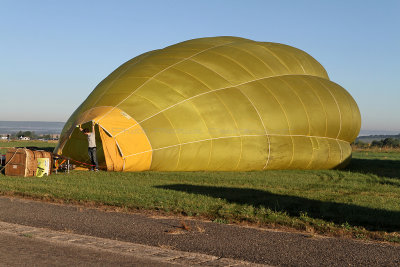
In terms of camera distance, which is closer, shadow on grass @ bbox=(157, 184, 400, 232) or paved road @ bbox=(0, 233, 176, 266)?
paved road @ bbox=(0, 233, 176, 266)

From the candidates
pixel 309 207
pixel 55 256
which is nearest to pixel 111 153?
pixel 309 207

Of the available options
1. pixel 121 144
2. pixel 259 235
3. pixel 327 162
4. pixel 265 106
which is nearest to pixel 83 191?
pixel 121 144

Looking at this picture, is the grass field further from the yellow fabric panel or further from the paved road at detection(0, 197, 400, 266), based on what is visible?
the paved road at detection(0, 197, 400, 266)

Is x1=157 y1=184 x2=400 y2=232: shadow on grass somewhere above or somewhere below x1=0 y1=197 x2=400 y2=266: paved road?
above

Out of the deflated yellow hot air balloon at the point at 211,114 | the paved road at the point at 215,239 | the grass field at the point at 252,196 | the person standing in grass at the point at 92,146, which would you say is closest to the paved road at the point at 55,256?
the paved road at the point at 215,239

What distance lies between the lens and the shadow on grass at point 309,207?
7895 mm

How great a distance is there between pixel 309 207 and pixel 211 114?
7.33 m

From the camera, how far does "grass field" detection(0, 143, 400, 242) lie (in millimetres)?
7891

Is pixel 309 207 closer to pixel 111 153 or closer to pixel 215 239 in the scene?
pixel 215 239

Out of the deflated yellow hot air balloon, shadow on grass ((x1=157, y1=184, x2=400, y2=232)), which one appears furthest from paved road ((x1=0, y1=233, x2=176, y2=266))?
the deflated yellow hot air balloon

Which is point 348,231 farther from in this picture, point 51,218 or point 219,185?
point 219,185

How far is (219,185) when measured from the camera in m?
12.6

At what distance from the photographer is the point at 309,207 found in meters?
9.30

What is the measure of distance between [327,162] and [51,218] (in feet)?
42.7
